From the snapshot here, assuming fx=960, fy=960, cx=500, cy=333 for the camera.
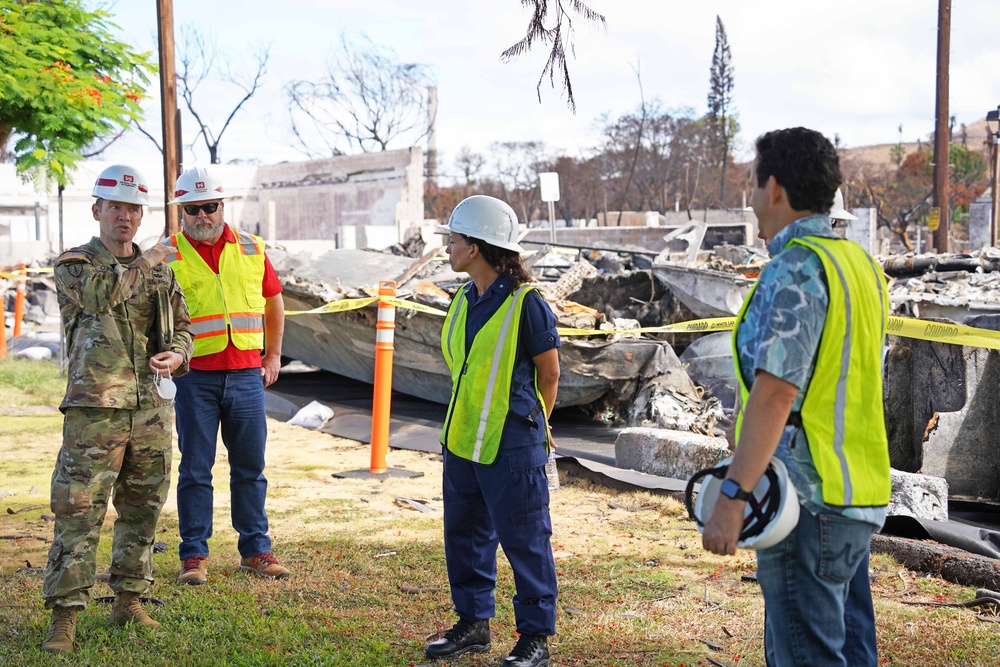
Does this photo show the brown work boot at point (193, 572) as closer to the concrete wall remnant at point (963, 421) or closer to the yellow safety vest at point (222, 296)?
the yellow safety vest at point (222, 296)

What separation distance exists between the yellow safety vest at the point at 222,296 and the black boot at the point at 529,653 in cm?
210

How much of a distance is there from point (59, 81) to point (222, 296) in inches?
261

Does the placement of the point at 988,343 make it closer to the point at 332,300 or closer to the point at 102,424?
the point at 102,424

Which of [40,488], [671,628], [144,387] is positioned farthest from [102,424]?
[40,488]

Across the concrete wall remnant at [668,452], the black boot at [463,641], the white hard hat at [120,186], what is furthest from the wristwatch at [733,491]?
the concrete wall remnant at [668,452]

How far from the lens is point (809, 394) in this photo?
228cm

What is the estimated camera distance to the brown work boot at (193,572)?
4.56 metres

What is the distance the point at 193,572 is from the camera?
4.59 meters

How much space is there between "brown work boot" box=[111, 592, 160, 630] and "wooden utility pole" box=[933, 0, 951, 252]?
813 inches

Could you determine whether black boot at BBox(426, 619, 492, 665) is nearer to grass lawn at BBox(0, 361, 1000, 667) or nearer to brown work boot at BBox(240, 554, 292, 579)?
grass lawn at BBox(0, 361, 1000, 667)

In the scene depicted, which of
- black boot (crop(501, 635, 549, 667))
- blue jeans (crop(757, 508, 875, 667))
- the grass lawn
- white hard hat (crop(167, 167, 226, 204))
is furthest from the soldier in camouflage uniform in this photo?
blue jeans (crop(757, 508, 875, 667))

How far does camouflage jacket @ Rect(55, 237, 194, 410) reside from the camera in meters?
3.69

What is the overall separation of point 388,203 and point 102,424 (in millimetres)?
33406

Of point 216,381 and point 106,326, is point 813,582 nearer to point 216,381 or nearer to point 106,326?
point 106,326
